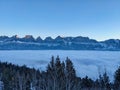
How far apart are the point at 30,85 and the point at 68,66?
40.7ft

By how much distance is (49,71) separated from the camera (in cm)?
7519

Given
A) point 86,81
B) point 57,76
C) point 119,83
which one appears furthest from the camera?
point 86,81

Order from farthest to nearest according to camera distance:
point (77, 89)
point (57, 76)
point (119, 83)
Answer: point (57, 76)
point (119, 83)
point (77, 89)

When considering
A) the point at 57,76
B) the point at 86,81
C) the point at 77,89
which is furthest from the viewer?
the point at 86,81

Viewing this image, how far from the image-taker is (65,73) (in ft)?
241

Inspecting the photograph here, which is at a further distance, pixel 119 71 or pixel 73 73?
pixel 73 73

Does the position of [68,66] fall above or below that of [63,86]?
above

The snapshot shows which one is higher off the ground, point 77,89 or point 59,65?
point 59,65

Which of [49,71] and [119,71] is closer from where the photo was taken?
[119,71]

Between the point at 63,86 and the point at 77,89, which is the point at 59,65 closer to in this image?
the point at 63,86

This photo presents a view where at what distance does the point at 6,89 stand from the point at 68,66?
55.6ft

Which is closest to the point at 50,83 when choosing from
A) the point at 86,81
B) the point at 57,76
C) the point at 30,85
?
the point at 57,76

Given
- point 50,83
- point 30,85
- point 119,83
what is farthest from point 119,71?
point 30,85

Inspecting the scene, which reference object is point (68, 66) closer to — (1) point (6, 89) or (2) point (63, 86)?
(2) point (63, 86)
